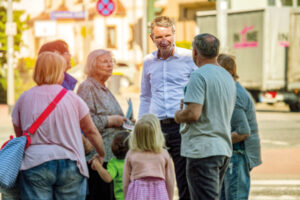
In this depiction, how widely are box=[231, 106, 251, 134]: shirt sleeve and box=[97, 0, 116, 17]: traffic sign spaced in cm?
1482

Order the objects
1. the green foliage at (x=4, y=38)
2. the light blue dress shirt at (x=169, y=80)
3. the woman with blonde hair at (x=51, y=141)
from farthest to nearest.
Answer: the green foliage at (x=4, y=38)
the light blue dress shirt at (x=169, y=80)
the woman with blonde hair at (x=51, y=141)

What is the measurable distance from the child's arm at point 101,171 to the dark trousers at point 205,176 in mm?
805

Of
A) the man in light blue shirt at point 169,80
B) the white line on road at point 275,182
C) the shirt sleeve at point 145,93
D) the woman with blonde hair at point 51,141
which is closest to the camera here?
the woman with blonde hair at point 51,141

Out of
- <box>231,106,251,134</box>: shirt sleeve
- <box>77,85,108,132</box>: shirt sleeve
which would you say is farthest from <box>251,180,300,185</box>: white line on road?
<box>77,85,108,132</box>: shirt sleeve

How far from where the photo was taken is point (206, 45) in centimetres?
478

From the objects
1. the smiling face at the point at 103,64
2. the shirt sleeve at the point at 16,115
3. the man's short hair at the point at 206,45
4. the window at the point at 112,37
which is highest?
the man's short hair at the point at 206,45

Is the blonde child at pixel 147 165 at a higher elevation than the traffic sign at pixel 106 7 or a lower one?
lower

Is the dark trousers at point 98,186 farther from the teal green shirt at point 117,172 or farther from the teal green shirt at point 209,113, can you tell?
the teal green shirt at point 209,113

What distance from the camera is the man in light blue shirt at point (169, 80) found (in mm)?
5797

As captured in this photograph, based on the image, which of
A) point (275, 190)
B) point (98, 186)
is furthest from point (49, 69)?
point (275, 190)

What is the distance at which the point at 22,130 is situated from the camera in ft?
14.8

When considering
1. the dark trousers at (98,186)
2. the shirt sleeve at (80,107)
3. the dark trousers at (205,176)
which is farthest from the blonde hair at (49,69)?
the dark trousers at (98,186)

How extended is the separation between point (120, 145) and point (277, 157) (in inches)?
277

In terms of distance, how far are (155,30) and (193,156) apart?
4.92 ft
